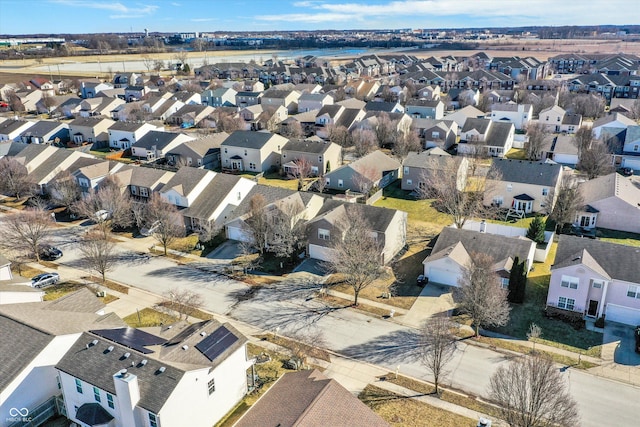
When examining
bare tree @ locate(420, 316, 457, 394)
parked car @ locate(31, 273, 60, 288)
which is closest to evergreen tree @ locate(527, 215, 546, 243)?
bare tree @ locate(420, 316, 457, 394)

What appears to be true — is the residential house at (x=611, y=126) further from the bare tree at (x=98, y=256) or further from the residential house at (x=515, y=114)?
the bare tree at (x=98, y=256)

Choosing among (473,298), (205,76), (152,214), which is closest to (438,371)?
(473,298)

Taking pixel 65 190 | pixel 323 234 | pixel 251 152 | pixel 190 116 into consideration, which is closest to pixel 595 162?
pixel 323 234

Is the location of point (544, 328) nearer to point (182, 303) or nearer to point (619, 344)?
point (619, 344)

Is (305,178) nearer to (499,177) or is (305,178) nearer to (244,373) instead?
(499,177)

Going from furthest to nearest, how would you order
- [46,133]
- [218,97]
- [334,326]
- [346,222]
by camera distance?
[218,97], [46,133], [346,222], [334,326]

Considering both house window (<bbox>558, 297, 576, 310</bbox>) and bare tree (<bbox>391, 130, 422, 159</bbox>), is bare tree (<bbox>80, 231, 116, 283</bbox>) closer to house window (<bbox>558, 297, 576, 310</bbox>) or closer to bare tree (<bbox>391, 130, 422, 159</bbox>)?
house window (<bbox>558, 297, 576, 310</bbox>)
